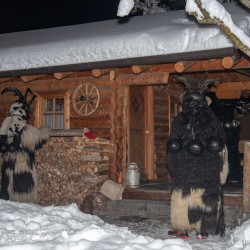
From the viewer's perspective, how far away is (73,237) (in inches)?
219

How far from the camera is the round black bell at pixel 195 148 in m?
6.45

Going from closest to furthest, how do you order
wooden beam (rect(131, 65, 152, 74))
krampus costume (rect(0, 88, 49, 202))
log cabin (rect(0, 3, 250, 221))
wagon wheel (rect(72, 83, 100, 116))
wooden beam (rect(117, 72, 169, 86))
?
1. log cabin (rect(0, 3, 250, 221))
2. wooden beam (rect(131, 65, 152, 74))
3. krampus costume (rect(0, 88, 49, 202))
4. wooden beam (rect(117, 72, 169, 86))
5. wagon wheel (rect(72, 83, 100, 116))

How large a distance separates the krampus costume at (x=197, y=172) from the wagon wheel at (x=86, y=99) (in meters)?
3.38

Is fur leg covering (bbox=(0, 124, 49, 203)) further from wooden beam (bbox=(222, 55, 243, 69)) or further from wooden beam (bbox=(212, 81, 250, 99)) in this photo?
wooden beam (bbox=(212, 81, 250, 99))

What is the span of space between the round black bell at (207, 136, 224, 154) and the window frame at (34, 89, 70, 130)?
4.57 meters

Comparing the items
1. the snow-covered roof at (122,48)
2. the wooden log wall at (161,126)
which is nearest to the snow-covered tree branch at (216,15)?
the snow-covered roof at (122,48)

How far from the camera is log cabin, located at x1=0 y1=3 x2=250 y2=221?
8039 mm

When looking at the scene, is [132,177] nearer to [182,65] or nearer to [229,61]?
[182,65]

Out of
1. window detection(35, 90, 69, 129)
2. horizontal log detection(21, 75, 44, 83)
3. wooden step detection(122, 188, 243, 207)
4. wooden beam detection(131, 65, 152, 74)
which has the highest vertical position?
horizontal log detection(21, 75, 44, 83)

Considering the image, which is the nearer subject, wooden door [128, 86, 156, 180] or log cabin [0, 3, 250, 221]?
log cabin [0, 3, 250, 221]

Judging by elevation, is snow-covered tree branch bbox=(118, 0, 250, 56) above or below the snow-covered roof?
below

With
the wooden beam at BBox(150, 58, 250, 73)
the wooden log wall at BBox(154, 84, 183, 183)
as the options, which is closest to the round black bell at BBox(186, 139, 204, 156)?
the wooden beam at BBox(150, 58, 250, 73)

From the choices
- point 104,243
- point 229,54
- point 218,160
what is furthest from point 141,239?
point 229,54

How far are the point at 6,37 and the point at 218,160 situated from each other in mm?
9389
